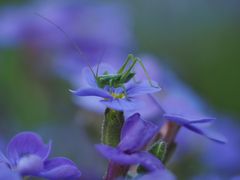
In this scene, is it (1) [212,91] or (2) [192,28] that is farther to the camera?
(2) [192,28]

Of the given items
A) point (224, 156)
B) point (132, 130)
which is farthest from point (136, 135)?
point (224, 156)

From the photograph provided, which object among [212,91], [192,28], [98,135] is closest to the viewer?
[98,135]

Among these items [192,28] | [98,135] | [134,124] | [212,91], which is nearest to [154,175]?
[134,124]

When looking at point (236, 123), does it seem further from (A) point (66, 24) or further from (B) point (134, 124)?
(B) point (134, 124)

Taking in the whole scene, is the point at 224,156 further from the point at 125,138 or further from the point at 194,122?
the point at 125,138

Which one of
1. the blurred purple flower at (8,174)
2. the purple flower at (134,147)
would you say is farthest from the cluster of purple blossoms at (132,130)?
the blurred purple flower at (8,174)

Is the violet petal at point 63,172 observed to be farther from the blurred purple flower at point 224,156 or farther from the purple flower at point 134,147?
the blurred purple flower at point 224,156
